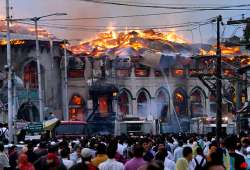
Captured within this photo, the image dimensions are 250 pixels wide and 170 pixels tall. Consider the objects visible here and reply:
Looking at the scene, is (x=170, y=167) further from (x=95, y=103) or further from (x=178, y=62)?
(x=178, y=62)

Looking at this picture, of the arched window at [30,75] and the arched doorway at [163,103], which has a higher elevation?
the arched window at [30,75]

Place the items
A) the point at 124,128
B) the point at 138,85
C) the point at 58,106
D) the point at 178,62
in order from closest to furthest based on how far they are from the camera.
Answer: the point at 124,128, the point at 58,106, the point at 138,85, the point at 178,62

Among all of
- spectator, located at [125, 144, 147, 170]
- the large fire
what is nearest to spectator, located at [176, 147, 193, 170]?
spectator, located at [125, 144, 147, 170]

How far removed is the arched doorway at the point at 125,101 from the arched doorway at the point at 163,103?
139 inches

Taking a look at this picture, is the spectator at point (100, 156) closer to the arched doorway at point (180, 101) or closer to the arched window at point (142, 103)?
the arched window at point (142, 103)

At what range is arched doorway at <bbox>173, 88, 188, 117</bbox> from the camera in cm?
7281

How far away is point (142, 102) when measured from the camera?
70.6m

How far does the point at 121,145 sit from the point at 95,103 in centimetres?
4685

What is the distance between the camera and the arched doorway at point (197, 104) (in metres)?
73.5

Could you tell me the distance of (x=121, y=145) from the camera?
1955 cm

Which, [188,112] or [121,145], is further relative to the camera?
[188,112]

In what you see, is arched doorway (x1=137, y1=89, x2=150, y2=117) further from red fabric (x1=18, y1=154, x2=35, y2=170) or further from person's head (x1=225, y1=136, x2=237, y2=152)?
person's head (x1=225, y1=136, x2=237, y2=152)

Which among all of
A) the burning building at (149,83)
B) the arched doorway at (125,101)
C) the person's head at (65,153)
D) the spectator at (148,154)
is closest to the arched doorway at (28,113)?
the burning building at (149,83)

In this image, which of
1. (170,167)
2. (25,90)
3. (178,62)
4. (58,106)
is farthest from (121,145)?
(178,62)
